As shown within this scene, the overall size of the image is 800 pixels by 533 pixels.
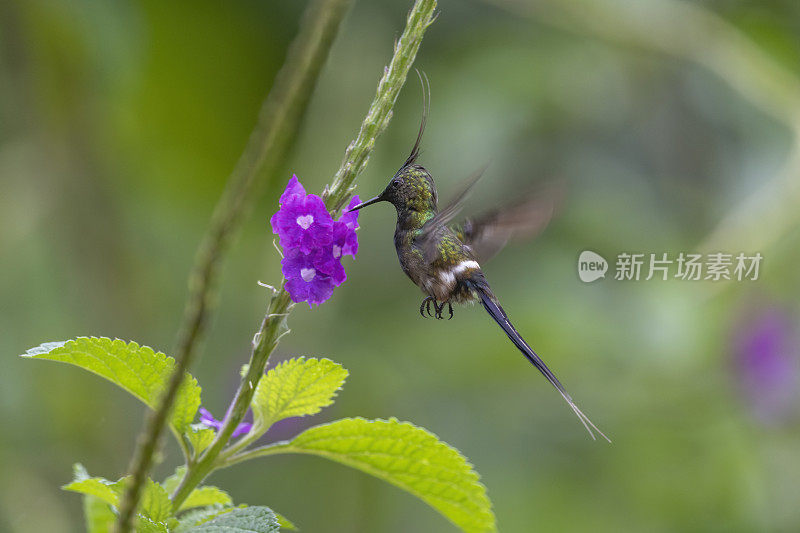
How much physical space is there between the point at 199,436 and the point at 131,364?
0.09 metres

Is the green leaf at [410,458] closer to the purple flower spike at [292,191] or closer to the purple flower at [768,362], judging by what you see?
the purple flower spike at [292,191]

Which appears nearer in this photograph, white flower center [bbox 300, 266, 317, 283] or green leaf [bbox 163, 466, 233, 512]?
white flower center [bbox 300, 266, 317, 283]

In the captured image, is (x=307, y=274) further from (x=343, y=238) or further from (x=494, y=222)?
(x=494, y=222)

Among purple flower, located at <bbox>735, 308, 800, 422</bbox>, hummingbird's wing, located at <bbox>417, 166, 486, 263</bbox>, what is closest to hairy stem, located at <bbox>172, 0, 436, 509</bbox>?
hummingbird's wing, located at <bbox>417, 166, 486, 263</bbox>

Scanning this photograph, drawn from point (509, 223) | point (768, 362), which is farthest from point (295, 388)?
point (768, 362)

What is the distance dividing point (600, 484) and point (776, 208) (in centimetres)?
110

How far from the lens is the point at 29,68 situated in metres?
2.49

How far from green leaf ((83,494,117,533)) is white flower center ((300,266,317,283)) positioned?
1.11 ft

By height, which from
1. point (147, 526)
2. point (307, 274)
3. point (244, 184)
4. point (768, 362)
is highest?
point (768, 362)

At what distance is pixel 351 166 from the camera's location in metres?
0.71

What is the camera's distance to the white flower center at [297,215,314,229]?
2.61 feet

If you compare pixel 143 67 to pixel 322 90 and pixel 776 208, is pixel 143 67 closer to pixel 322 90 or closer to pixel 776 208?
pixel 322 90

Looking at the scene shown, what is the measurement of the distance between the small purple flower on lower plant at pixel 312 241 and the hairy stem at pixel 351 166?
4 cm

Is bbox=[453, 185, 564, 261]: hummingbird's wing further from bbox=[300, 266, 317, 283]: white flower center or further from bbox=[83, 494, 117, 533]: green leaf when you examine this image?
bbox=[83, 494, 117, 533]: green leaf
